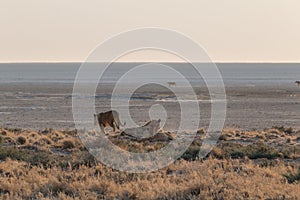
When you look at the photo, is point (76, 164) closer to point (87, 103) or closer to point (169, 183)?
point (169, 183)

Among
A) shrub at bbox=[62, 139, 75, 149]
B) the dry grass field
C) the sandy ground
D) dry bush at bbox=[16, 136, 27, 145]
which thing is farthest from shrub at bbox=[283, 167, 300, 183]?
the sandy ground

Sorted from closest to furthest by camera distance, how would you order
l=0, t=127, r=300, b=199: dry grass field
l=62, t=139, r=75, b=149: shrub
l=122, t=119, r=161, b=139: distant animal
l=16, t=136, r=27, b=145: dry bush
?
l=0, t=127, r=300, b=199: dry grass field, l=62, t=139, r=75, b=149: shrub, l=16, t=136, r=27, b=145: dry bush, l=122, t=119, r=161, b=139: distant animal

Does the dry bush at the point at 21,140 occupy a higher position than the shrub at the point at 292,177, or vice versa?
the dry bush at the point at 21,140

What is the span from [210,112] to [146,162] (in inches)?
1072

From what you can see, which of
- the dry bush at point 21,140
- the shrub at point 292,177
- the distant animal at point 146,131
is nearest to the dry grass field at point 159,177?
the shrub at point 292,177

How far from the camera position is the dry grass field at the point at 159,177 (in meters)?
11.0

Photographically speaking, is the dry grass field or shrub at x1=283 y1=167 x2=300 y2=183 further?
shrub at x1=283 y1=167 x2=300 y2=183

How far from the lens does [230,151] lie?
1803 centimetres

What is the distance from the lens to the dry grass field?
35.9 feet

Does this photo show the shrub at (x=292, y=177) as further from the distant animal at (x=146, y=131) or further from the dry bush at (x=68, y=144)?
the distant animal at (x=146, y=131)

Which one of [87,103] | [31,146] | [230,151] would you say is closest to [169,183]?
[230,151]

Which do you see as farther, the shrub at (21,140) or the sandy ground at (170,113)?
the sandy ground at (170,113)

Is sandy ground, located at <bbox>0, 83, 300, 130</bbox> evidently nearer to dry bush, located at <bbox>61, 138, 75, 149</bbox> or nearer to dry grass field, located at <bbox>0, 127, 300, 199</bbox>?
dry bush, located at <bbox>61, 138, 75, 149</bbox>

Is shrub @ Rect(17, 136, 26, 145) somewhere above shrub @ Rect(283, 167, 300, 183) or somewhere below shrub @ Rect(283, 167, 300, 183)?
above
